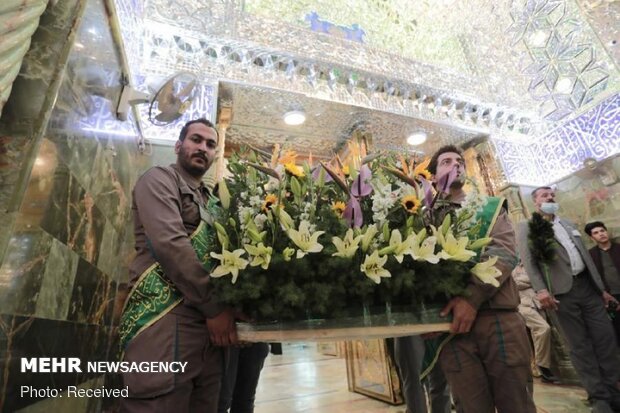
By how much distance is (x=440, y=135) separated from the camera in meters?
3.78

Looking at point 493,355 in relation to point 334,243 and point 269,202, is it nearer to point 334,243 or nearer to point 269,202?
point 334,243

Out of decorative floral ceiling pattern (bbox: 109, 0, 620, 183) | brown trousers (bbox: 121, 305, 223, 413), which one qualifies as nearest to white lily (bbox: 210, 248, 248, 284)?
brown trousers (bbox: 121, 305, 223, 413)

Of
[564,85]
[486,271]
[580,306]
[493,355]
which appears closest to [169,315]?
[486,271]

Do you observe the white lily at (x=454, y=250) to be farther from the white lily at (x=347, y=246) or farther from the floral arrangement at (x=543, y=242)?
the floral arrangement at (x=543, y=242)

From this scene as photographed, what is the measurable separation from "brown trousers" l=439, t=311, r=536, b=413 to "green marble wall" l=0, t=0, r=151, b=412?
1404 mm

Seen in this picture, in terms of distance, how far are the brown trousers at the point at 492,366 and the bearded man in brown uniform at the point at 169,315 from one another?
2.90 feet

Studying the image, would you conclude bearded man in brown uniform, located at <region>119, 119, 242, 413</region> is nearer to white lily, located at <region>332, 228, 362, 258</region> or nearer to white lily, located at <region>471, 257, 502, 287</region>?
white lily, located at <region>332, 228, 362, 258</region>

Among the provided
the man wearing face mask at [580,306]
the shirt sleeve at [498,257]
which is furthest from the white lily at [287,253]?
the man wearing face mask at [580,306]

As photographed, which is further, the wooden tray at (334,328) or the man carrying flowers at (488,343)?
the man carrying flowers at (488,343)

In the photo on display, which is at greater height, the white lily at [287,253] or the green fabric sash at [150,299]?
the white lily at [287,253]

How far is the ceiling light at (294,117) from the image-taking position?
3199mm

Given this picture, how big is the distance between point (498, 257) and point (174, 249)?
48.1 inches

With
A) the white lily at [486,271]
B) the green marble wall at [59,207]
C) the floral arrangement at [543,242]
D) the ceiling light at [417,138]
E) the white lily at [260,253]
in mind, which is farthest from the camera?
Answer: the ceiling light at [417,138]

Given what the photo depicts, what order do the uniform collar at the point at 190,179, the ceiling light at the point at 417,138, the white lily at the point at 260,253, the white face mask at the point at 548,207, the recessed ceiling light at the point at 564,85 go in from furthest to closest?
the ceiling light at the point at 417,138
the recessed ceiling light at the point at 564,85
the white face mask at the point at 548,207
the uniform collar at the point at 190,179
the white lily at the point at 260,253
